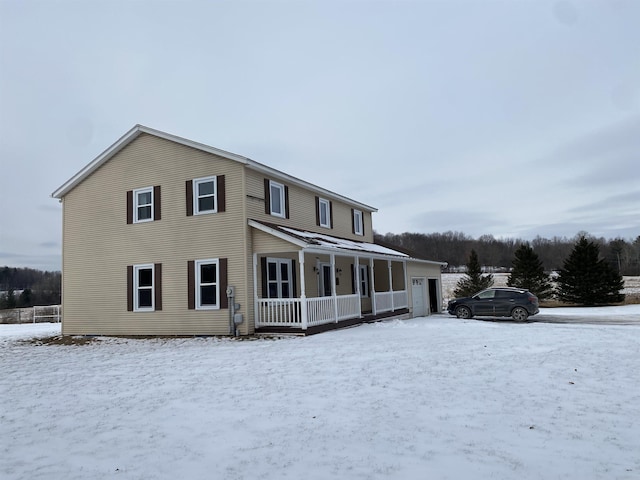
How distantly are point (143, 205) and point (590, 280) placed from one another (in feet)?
87.7

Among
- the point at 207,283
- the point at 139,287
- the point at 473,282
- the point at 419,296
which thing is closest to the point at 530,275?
the point at 473,282

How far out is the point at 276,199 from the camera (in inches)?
671

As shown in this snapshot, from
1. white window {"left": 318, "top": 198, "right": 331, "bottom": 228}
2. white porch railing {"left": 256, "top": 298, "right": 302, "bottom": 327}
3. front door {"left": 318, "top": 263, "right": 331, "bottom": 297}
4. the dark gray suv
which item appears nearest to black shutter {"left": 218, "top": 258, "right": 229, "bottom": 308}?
white porch railing {"left": 256, "top": 298, "right": 302, "bottom": 327}

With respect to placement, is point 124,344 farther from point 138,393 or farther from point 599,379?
point 599,379

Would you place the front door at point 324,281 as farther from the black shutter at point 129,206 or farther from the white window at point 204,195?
the black shutter at point 129,206

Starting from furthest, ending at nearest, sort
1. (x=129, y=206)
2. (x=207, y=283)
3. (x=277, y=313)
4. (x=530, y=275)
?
(x=530, y=275), (x=129, y=206), (x=207, y=283), (x=277, y=313)

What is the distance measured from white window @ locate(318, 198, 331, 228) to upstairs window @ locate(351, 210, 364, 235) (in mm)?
3059

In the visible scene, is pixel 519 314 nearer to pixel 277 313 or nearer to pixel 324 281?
pixel 324 281

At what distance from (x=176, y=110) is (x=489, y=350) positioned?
21.5 meters

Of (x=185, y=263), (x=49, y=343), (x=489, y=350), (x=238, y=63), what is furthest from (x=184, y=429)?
(x=238, y=63)

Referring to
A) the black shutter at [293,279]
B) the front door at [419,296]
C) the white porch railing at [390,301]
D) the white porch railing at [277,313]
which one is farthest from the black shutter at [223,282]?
the front door at [419,296]

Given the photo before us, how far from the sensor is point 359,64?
18.2m

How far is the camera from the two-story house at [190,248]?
14.9m

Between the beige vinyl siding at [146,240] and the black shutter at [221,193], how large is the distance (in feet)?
0.57
